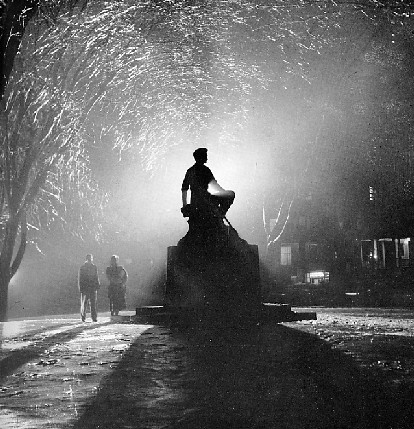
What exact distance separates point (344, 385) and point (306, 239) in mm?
37992

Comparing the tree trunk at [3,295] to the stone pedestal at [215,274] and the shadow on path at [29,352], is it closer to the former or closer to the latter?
the shadow on path at [29,352]

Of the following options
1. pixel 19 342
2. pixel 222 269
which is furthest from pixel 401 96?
pixel 19 342

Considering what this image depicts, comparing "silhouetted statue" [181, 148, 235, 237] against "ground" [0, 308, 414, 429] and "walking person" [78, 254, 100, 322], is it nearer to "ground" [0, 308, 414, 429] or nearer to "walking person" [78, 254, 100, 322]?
"ground" [0, 308, 414, 429]

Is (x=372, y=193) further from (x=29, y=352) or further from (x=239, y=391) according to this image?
(x=239, y=391)

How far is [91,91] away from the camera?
1953cm

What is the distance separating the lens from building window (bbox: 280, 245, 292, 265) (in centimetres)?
4428

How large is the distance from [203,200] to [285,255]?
34.6 metres

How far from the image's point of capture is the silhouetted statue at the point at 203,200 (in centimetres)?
1034

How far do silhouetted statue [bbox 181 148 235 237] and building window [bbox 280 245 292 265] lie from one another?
3417 centimetres

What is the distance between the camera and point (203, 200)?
34.4 feet

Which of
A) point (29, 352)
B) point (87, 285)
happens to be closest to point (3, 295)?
point (87, 285)

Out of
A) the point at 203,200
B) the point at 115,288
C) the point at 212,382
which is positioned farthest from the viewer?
the point at 115,288

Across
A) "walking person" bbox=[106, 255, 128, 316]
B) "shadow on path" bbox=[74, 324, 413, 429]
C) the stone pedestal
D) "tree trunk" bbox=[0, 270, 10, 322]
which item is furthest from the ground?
"tree trunk" bbox=[0, 270, 10, 322]

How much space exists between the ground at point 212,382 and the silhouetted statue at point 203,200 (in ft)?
8.82
